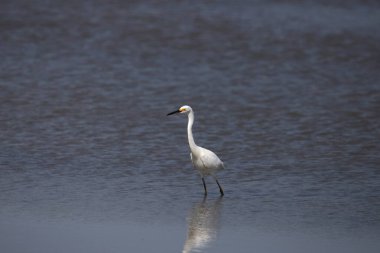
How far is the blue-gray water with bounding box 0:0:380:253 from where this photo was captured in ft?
27.1

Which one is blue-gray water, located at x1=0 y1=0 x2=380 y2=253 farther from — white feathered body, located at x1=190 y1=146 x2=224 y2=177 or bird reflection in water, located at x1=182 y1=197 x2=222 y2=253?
white feathered body, located at x1=190 y1=146 x2=224 y2=177

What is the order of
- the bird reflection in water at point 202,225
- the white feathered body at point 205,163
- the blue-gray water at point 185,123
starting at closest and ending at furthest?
the bird reflection in water at point 202,225
the blue-gray water at point 185,123
the white feathered body at point 205,163

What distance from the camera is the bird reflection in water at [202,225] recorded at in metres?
7.67

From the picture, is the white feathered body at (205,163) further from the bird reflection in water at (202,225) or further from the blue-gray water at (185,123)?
the bird reflection in water at (202,225)

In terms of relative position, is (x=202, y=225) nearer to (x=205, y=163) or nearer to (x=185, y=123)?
(x=205, y=163)

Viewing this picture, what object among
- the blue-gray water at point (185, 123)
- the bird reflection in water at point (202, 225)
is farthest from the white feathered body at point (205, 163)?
the bird reflection in water at point (202, 225)

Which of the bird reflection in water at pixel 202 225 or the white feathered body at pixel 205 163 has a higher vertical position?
the white feathered body at pixel 205 163

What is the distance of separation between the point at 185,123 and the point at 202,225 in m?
4.81

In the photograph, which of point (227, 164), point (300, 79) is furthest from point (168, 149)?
point (300, 79)

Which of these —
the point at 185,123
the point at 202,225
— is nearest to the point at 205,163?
the point at 202,225

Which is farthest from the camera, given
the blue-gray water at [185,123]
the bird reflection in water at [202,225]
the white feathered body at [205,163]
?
the white feathered body at [205,163]

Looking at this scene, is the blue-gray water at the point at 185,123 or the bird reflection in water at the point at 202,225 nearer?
the bird reflection in water at the point at 202,225

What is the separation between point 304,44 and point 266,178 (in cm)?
743

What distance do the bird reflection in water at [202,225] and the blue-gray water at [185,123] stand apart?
25 mm
